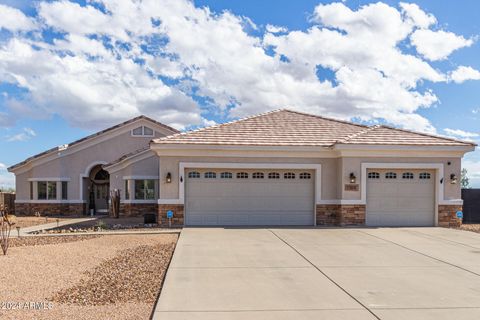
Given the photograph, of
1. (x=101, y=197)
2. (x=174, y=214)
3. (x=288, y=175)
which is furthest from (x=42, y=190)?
(x=288, y=175)

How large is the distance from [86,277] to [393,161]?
11.9 m

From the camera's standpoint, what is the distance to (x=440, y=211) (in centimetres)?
1574

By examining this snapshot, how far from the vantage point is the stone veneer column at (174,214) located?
15344mm

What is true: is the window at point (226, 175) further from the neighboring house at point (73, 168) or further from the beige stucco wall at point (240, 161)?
the neighboring house at point (73, 168)

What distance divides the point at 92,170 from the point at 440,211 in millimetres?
18987

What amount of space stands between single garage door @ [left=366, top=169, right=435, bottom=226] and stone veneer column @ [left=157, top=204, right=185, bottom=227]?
7.12m

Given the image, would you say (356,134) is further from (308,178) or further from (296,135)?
(308,178)

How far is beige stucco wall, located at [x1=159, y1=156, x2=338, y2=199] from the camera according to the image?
1530 cm

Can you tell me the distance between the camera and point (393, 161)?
15547mm

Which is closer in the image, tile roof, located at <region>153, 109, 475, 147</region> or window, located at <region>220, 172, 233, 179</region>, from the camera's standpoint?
tile roof, located at <region>153, 109, 475, 147</region>

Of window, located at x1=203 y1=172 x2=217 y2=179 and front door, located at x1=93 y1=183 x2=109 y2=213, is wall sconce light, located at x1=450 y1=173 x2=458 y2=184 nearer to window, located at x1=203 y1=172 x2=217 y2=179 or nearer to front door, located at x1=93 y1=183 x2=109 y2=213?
window, located at x1=203 y1=172 x2=217 y2=179

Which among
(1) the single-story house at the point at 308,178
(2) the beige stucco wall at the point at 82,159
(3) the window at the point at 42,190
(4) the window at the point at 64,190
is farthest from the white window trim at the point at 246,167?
(3) the window at the point at 42,190

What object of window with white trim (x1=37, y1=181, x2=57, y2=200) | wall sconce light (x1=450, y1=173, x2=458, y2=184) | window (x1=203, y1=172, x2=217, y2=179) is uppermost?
window (x1=203, y1=172, x2=217, y2=179)

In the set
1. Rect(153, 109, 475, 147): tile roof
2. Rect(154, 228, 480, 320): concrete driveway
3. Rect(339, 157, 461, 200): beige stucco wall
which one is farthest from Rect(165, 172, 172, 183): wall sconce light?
Rect(339, 157, 461, 200): beige stucco wall
